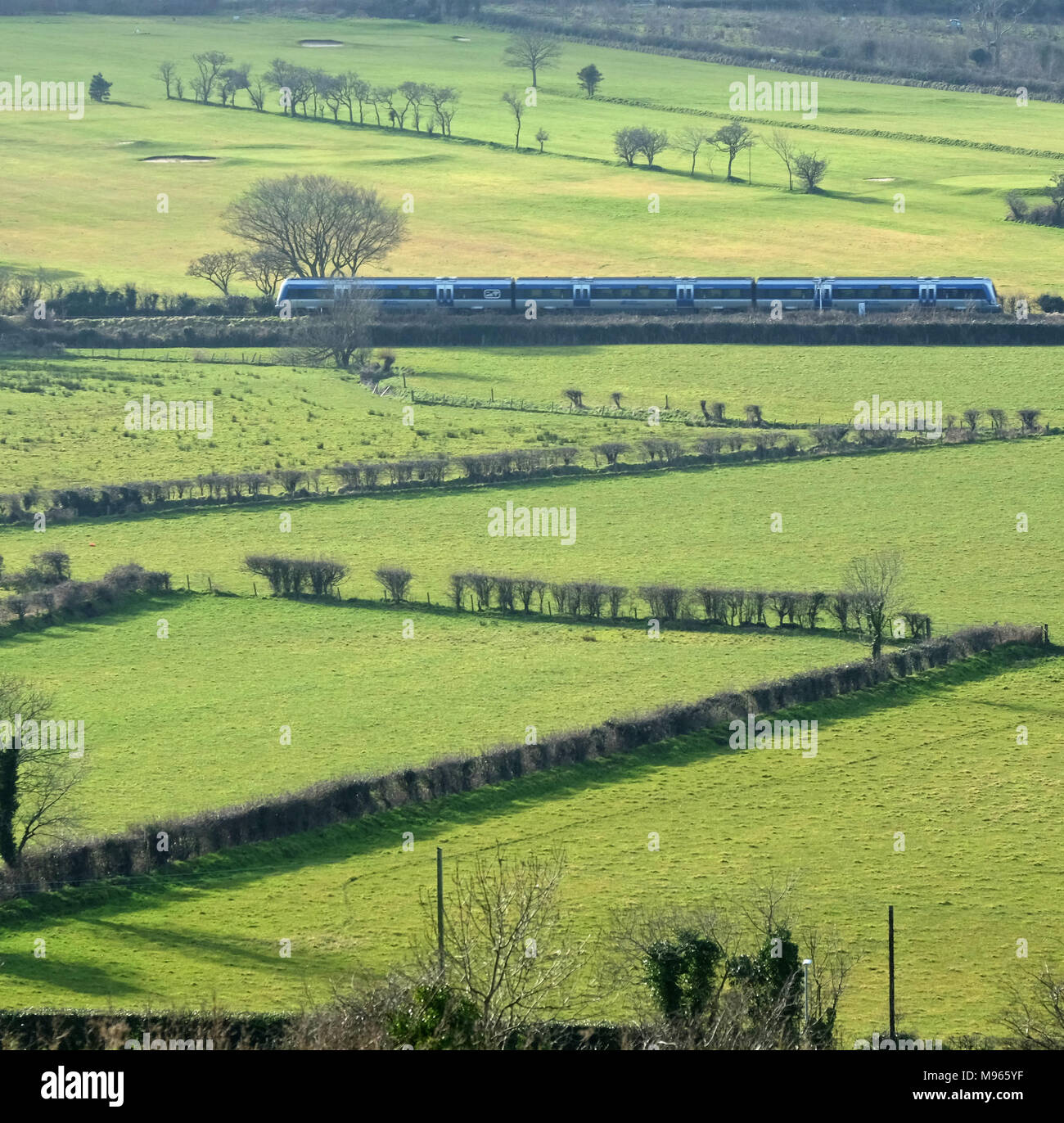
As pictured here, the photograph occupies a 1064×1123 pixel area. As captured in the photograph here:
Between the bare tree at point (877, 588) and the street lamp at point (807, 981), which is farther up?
the bare tree at point (877, 588)

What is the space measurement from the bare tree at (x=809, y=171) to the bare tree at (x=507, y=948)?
113852 millimetres

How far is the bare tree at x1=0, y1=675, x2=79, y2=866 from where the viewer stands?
4288cm

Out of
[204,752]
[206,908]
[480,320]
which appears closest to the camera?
[206,908]

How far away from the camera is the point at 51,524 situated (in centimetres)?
7375

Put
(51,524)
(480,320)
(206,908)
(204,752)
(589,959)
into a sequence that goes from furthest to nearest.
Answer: (480,320)
(51,524)
(204,752)
(206,908)
(589,959)

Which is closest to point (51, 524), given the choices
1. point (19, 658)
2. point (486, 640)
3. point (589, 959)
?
point (19, 658)

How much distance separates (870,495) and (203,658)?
Result: 29839mm

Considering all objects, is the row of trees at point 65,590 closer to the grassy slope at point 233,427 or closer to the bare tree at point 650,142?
the grassy slope at point 233,427

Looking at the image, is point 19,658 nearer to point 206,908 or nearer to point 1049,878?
point 206,908

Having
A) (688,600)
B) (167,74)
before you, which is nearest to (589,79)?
(167,74)

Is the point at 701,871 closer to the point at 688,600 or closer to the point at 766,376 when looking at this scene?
the point at 688,600

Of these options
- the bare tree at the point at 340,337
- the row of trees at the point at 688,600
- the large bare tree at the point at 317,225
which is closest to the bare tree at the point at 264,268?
the large bare tree at the point at 317,225

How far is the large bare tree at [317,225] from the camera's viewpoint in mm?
121812

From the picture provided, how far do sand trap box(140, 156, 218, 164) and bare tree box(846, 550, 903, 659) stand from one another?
343ft
